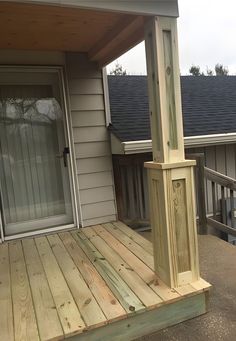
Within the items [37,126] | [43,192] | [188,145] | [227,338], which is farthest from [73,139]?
[227,338]

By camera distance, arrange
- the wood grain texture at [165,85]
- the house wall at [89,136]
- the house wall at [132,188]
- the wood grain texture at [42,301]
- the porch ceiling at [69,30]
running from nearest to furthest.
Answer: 1. the wood grain texture at [42,301]
2. the wood grain texture at [165,85]
3. the porch ceiling at [69,30]
4. the house wall at [89,136]
5. the house wall at [132,188]

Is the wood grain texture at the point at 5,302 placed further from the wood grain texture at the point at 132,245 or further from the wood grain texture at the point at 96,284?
the wood grain texture at the point at 132,245

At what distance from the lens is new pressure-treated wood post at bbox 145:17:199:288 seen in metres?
1.88

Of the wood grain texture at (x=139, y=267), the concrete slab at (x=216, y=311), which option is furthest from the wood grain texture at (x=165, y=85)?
the concrete slab at (x=216, y=311)

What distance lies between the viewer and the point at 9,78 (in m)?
3.09

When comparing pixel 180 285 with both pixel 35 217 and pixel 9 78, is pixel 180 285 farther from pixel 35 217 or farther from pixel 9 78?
pixel 9 78

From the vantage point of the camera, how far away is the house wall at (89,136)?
3.29 m

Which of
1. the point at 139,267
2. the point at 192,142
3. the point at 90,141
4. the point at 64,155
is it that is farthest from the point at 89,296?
the point at 192,142

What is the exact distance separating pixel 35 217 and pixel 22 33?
6.20ft

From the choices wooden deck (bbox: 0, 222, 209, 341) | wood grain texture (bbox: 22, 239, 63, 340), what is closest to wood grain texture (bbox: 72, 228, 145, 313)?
wooden deck (bbox: 0, 222, 209, 341)

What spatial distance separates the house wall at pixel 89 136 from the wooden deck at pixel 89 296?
0.79 metres

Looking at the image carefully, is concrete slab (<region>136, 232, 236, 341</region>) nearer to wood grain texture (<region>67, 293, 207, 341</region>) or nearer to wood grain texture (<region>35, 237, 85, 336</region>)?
wood grain texture (<region>67, 293, 207, 341</region>)

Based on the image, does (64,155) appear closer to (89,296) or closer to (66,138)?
(66,138)

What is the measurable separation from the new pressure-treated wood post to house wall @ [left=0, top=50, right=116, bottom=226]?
57.8 inches
